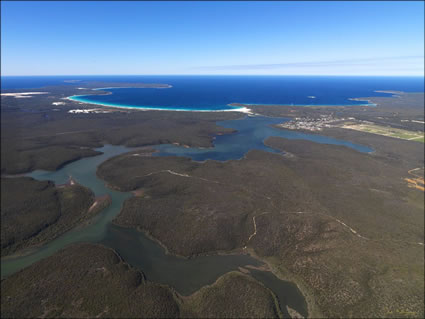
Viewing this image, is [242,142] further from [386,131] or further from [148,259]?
[386,131]

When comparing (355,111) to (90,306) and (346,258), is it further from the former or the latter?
(90,306)

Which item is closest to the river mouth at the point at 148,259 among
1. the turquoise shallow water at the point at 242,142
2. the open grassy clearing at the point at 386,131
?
the turquoise shallow water at the point at 242,142

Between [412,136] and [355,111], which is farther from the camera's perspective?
[355,111]

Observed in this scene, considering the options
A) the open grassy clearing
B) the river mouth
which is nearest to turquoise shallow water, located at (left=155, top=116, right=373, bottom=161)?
the open grassy clearing

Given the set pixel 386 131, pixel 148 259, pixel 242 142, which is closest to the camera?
pixel 148 259

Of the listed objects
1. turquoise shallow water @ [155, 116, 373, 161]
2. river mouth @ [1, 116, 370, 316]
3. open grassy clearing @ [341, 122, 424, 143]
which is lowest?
river mouth @ [1, 116, 370, 316]

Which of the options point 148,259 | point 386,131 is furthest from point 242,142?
point 386,131

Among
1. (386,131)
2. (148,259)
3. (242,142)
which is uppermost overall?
(386,131)

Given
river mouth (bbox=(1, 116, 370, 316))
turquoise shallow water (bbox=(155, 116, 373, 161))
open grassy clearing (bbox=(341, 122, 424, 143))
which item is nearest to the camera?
river mouth (bbox=(1, 116, 370, 316))

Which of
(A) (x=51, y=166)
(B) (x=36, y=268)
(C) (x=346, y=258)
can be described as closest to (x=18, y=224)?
(B) (x=36, y=268)

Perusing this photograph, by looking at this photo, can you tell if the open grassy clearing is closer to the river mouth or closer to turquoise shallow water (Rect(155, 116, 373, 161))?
turquoise shallow water (Rect(155, 116, 373, 161))

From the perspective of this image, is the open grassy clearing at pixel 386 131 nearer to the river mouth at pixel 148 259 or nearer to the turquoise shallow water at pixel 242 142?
the turquoise shallow water at pixel 242 142
